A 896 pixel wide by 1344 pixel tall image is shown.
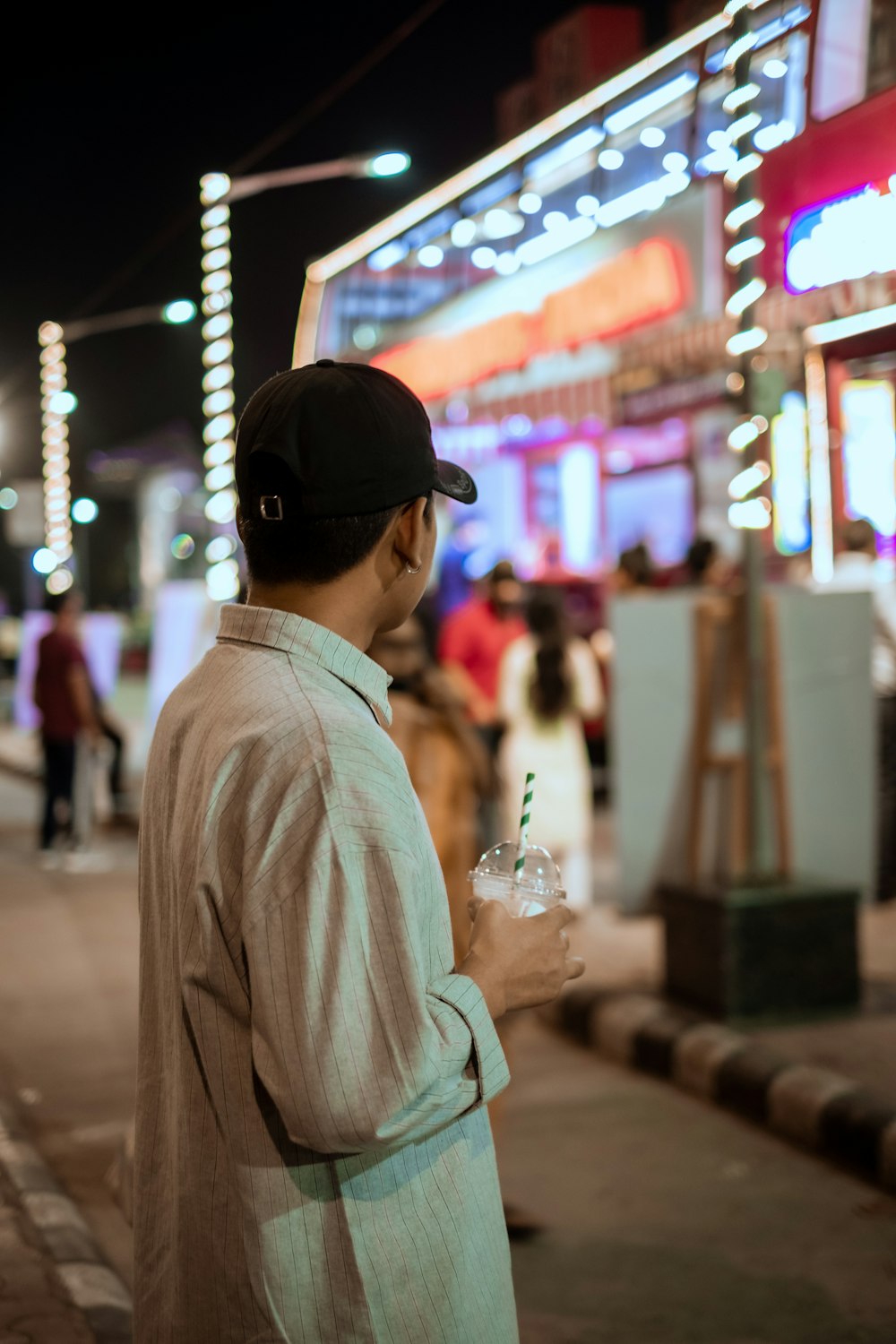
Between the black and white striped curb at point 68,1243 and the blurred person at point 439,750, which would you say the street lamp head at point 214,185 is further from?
the black and white striped curb at point 68,1243

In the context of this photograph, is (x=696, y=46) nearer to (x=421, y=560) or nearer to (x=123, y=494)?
(x=421, y=560)

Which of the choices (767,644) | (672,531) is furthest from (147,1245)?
(672,531)

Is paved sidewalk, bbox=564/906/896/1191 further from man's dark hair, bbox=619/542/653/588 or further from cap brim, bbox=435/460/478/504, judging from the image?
man's dark hair, bbox=619/542/653/588

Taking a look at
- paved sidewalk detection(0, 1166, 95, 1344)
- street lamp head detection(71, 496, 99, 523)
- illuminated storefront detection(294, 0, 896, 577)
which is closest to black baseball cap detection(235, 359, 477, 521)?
paved sidewalk detection(0, 1166, 95, 1344)

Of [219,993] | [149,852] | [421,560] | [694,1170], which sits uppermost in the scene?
[421,560]

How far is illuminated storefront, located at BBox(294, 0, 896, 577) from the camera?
9.27 m

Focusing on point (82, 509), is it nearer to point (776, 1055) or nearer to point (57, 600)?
point (57, 600)

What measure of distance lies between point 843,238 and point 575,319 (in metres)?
7.54

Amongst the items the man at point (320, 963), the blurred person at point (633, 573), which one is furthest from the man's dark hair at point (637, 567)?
the man at point (320, 963)

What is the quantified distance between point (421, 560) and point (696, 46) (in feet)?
29.2

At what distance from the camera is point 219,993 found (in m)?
1.62

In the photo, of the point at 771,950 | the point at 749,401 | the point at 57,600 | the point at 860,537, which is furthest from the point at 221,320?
the point at 771,950

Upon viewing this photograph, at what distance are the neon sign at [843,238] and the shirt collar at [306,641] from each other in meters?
3.21

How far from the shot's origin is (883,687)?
8.21 meters
